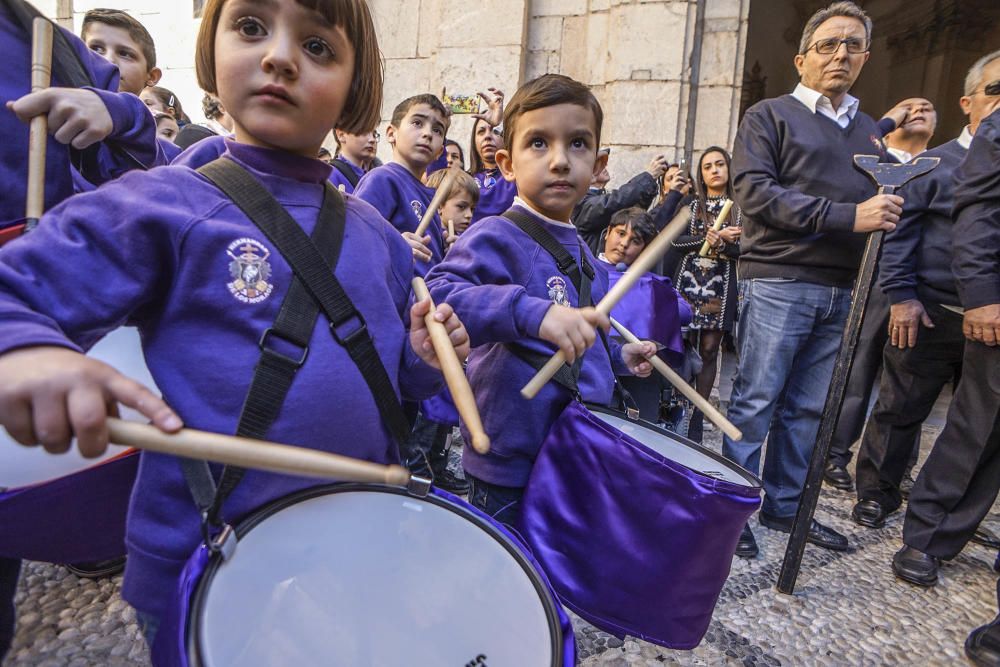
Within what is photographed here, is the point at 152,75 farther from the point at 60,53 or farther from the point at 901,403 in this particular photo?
the point at 901,403

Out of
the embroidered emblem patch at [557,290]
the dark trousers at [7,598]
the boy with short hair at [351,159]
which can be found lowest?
the dark trousers at [7,598]

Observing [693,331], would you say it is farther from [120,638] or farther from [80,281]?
[80,281]

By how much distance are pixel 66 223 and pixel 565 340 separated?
2.56ft

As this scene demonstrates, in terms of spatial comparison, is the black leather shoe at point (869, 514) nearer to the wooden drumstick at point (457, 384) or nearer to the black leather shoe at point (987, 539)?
the black leather shoe at point (987, 539)

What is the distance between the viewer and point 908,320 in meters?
2.70

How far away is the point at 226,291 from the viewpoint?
0.84m

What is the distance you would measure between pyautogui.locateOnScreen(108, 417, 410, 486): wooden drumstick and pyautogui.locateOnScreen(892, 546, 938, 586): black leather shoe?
251 cm

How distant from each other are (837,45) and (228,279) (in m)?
2.65

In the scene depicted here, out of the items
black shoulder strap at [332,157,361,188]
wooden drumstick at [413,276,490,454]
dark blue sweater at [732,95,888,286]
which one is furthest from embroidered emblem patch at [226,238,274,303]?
black shoulder strap at [332,157,361,188]

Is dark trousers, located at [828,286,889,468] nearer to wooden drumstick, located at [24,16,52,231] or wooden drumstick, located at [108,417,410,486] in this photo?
wooden drumstick, located at [108,417,410,486]

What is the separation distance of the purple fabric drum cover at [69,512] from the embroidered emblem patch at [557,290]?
0.93m

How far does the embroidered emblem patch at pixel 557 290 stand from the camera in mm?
1464

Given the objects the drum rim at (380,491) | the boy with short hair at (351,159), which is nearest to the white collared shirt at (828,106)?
the boy with short hair at (351,159)

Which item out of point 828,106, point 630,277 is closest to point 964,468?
point 828,106
